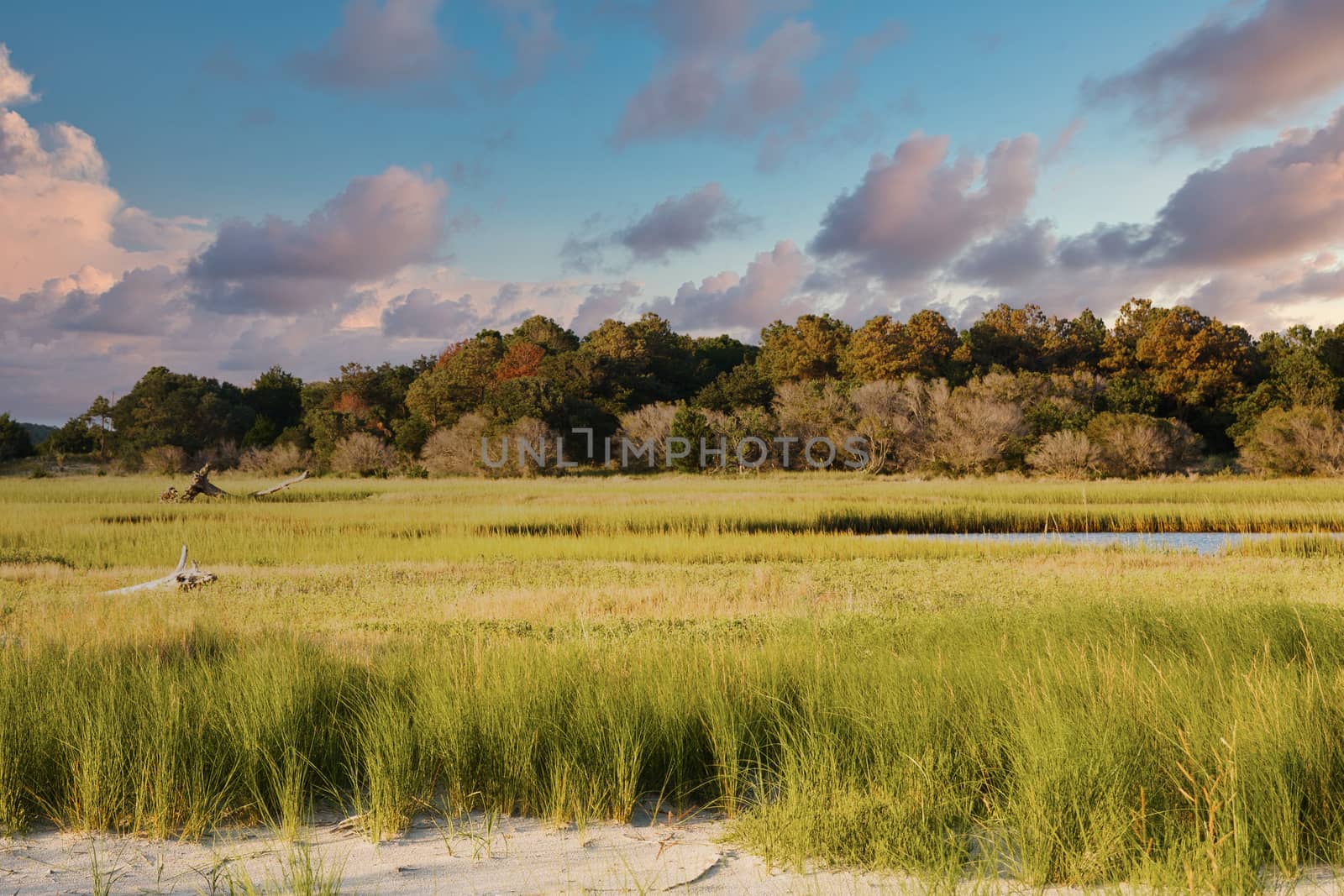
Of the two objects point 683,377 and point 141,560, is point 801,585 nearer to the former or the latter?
point 141,560

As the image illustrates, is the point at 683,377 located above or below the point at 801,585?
above

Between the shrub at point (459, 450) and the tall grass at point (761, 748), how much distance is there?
3447cm

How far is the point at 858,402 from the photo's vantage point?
39.7 metres

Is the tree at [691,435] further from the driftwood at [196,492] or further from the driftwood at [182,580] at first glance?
the driftwood at [182,580]

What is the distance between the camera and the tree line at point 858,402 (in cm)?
3612

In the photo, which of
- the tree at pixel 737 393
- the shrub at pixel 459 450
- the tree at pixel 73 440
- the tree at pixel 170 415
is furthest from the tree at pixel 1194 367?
the tree at pixel 73 440

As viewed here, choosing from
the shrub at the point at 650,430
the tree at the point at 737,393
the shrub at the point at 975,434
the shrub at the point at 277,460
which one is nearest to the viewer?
the shrub at the point at 975,434

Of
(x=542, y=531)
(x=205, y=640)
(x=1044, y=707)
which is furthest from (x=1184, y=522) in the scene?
(x=205, y=640)

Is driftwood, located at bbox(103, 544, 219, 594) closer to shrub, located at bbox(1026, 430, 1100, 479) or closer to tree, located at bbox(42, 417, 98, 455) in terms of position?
shrub, located at bbox(1026, 430, 1100, 479)

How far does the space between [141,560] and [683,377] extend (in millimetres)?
39851

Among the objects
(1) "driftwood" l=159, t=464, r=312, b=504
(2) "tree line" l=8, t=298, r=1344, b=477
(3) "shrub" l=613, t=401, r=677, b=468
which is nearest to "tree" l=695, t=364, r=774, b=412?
(2) "tree line" l=8, t=298, r=1344, b=477

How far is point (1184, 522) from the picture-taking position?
18.8 metres

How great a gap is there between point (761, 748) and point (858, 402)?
119 ft

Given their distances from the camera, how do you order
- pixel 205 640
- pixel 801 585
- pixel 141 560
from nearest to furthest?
1. pixel 205 640
2. pixel 801 585
3. pixel 141 560
